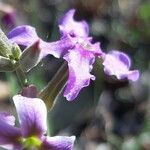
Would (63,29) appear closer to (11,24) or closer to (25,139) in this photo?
(25,139)

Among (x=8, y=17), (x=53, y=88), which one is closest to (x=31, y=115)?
(x=53, y=88)

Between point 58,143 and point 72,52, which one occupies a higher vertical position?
point 72,52

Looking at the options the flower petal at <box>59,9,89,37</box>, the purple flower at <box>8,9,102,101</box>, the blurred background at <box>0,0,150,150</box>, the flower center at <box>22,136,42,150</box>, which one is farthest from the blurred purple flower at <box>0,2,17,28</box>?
the flower center at <box>22,136,42,150</box>

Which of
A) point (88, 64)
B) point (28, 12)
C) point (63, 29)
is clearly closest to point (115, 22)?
point (28, 12)

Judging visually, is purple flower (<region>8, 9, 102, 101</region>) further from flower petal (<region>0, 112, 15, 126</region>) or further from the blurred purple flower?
the blurred purple flower

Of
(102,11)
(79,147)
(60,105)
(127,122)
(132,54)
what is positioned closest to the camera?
(60,105)

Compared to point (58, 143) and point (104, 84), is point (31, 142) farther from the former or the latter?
point (104, 84)
